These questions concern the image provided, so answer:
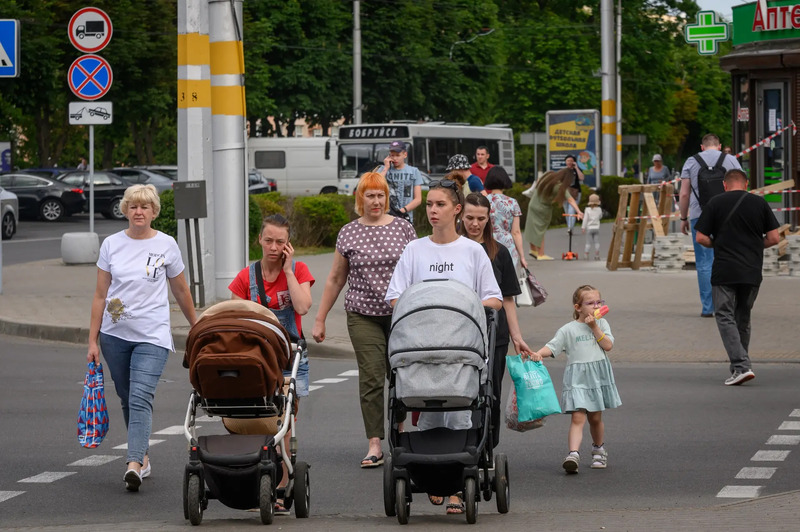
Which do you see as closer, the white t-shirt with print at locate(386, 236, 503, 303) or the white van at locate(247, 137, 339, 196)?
the white t-shirt with print at locate(386, 236, 503, 303)

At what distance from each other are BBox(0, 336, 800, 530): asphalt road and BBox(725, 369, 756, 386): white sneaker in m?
0.08

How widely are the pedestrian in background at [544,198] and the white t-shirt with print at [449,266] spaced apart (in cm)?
1504

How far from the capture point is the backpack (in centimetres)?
1705

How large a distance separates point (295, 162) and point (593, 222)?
30230 mm

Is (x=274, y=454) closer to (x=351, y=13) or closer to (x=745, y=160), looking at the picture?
(x=745, y=160)

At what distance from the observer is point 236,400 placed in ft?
22.6

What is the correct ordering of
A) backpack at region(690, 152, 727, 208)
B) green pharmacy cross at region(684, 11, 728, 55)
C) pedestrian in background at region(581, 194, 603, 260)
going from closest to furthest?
backpack at region(690, 152, 727, 208)
pedestrian in background at region(581, 194, 603, 260)
green pharmacy cross at region(684, 11, 728, 55)

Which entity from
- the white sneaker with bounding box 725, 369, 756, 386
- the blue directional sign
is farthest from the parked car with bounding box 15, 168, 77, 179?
the white sneaker with bounding box 725, 369, 756, 386

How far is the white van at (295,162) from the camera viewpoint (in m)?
55.0

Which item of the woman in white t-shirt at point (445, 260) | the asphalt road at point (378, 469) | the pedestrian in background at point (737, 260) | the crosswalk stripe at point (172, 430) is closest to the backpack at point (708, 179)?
the asphalt road at point (378, 469)

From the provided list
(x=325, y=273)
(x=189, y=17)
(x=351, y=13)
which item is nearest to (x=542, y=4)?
(x=351, y=13)

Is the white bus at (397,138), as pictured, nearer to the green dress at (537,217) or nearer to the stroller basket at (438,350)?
the green dress at (537,217)

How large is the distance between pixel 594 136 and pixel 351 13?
25.2 meters

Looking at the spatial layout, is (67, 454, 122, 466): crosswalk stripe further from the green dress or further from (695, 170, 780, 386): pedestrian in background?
the green dress
